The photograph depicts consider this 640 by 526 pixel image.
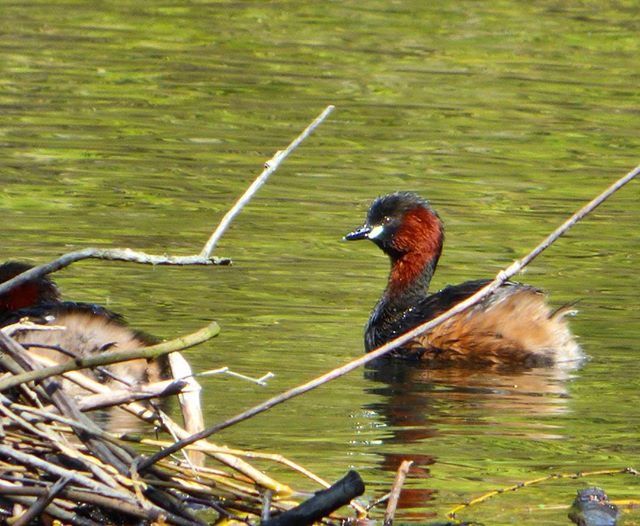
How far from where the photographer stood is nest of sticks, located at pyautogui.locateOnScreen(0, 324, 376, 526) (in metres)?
5.00

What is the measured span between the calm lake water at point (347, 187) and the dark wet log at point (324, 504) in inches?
36.1

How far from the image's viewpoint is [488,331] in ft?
29.3

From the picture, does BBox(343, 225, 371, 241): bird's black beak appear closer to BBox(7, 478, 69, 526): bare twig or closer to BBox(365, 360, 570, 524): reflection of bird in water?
BBox(365, 360, 570, 524): reflection of bird in water

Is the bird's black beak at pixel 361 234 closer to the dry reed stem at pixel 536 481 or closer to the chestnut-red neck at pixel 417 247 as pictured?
the chestnut-red neck at pixel 417 247

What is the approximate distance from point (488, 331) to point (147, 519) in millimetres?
4077

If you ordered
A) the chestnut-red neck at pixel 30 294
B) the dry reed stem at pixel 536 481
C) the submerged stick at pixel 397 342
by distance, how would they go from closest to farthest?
the submerged stick at pixel 397 342, the dry reed stem at pixel 536 481, the chestnut-red neck at pixel 30 294

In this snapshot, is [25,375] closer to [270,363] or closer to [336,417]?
Result: [336,417]

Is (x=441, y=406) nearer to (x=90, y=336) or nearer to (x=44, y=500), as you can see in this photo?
(x=90, y=336)

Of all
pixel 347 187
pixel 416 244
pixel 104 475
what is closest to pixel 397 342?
pixel 104 475

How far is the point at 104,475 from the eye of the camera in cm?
515

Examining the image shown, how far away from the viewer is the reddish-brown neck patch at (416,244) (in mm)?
9906

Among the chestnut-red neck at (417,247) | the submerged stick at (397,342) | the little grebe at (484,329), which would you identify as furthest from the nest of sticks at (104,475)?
the chestnut-red neck at (417,247)

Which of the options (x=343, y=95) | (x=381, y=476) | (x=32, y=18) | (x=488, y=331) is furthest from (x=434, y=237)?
(x=32, y=18)

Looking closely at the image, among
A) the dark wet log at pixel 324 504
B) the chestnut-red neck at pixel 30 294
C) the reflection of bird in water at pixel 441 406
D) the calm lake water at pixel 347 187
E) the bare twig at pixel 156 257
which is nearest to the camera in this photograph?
the dark wet log at pixel 324 504
